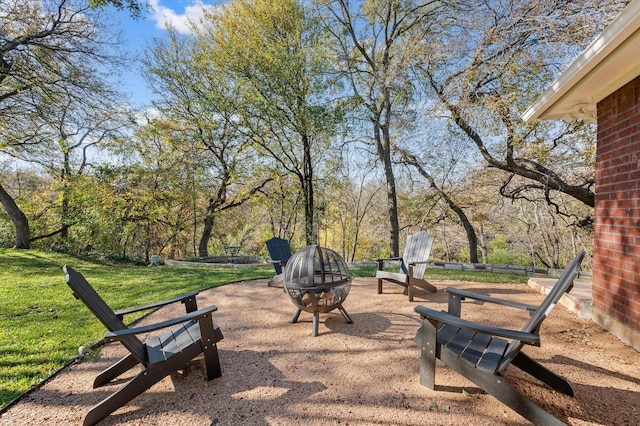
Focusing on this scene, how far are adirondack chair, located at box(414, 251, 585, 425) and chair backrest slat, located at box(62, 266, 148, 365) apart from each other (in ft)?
6.09

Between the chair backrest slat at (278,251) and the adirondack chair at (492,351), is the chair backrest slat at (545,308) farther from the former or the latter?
the chair backrest slat at (278,251)

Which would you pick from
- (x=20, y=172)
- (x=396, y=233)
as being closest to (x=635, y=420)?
(x=396, y=233)

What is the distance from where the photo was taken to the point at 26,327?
3.14 m

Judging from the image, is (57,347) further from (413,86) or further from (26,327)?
(413,86)

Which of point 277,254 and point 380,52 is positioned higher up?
point 380,52

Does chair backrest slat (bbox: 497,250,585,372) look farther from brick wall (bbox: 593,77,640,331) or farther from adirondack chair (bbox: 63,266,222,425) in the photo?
adirondack chair (bbox: 63,266,222,425)

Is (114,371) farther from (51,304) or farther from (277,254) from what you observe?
(277,254)

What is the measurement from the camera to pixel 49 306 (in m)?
3.87

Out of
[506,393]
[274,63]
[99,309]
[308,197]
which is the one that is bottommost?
[506,393]

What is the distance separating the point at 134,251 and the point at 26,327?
907 centimetres

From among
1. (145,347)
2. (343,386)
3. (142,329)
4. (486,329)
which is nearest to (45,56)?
(145,347)

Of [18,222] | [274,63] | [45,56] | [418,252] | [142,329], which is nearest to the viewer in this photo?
[142,329]

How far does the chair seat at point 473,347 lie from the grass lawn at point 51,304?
296 centimetres

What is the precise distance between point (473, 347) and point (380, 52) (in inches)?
413
